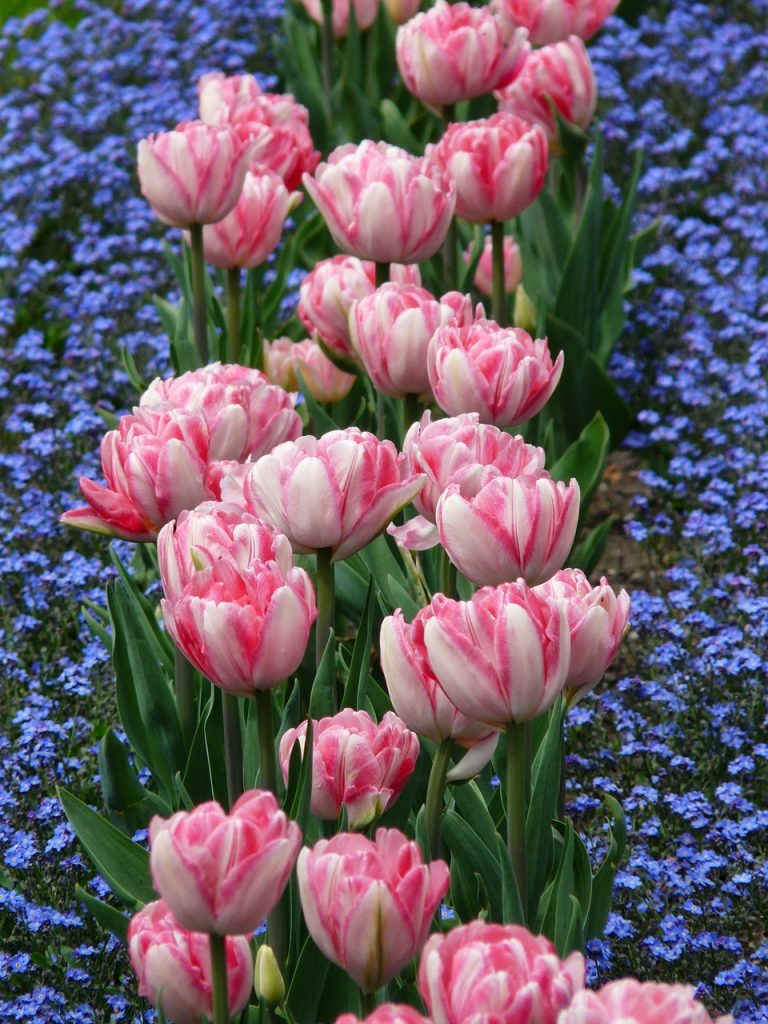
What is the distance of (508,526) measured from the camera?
1.55 meters

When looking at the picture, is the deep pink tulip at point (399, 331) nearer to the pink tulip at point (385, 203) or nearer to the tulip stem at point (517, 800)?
the pink tulip at point (385, 203)

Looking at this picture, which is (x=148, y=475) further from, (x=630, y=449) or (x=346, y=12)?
(x=346, y=12)

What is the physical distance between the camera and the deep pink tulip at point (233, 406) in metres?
1.91

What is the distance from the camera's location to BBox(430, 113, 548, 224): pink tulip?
2566mm

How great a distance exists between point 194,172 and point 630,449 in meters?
1.78

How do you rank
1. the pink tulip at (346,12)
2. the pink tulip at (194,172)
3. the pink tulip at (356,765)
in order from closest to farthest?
the pink tulip at (356,765)
the pink tulip at (194,172)
the pink tulip at (346,12)

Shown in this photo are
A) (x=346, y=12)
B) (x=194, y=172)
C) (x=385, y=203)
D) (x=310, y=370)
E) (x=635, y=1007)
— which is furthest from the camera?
(x=346, y=12)

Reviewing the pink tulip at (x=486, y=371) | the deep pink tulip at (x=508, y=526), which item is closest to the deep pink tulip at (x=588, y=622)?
the deep pink tulip at (x=508, y=526)

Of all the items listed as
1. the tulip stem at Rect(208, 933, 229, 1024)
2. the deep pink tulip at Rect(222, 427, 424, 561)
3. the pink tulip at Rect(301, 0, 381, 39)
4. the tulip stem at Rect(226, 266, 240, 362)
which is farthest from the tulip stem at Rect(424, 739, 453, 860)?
the pink tulip at Rect(301, 0, 381, 39)

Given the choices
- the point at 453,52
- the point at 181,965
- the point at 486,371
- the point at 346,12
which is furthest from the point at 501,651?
the point at 346,12

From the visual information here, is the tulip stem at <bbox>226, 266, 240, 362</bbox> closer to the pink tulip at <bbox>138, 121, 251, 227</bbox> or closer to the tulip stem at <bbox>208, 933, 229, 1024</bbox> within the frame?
the pink tulip at <bbox>138, 121, 251, 227</bbox>

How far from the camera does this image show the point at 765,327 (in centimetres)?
363

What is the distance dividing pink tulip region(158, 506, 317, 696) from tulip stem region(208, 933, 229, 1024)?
11.1 inches

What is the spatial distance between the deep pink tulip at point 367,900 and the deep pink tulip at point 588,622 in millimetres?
335
